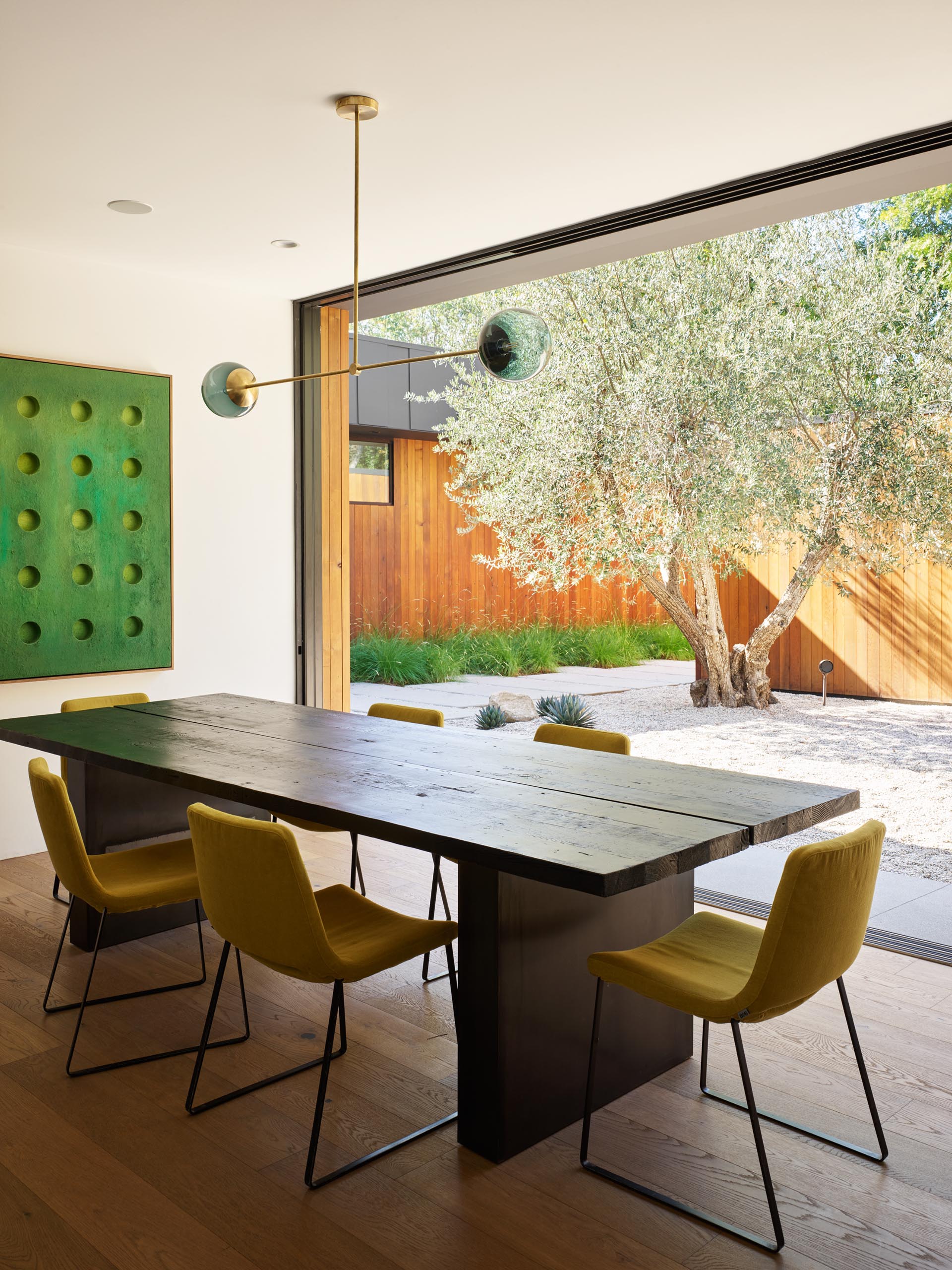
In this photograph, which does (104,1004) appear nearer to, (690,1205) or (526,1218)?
(526,1218)

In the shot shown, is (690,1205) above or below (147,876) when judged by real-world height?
below

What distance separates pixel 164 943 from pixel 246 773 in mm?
1273

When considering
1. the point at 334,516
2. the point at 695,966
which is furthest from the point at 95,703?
the point at 695,966

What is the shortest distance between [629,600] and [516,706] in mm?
1601

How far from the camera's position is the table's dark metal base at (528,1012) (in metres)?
2.28

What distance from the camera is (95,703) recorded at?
422 centimetres

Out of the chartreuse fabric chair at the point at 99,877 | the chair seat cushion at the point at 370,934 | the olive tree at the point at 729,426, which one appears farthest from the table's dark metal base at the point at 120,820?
the olive tree at the point at 729,426

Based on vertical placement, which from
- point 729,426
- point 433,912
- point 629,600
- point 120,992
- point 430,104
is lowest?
point 120,992

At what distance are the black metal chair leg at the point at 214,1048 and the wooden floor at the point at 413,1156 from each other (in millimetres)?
32

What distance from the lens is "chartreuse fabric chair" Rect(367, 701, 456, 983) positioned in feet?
11.0

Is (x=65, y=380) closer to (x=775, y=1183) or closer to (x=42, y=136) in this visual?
(x=42, y=136)

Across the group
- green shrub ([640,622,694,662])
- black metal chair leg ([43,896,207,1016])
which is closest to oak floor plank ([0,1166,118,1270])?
black metal chair leg ([43,896,207,1016])

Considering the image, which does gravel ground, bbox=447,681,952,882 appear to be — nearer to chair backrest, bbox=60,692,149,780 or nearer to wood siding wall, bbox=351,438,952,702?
wood siding wall, bbox=351,438,952,702

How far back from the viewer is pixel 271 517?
221 inches
